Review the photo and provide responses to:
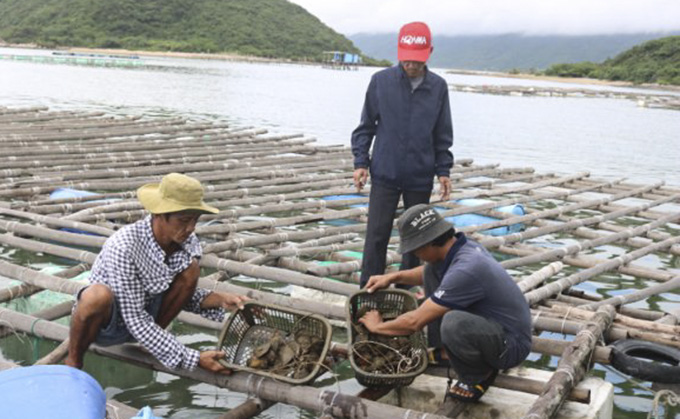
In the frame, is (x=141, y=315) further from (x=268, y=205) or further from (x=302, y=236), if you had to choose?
(x=268, y=205)

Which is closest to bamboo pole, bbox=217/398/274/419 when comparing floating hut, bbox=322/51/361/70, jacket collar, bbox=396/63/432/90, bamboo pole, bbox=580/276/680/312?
jacket collar, bbox=396/63/432/90

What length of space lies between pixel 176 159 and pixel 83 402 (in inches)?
348

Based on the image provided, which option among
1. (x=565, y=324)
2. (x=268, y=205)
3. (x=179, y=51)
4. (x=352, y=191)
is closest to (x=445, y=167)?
(x=565, y=324)

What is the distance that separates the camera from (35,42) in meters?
84.1

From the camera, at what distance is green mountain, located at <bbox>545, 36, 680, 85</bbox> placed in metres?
68.0

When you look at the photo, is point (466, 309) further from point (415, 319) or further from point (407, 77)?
point (407, 77)

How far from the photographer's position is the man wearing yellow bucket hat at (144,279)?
3.29 meters

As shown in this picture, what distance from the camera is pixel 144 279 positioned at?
339cm

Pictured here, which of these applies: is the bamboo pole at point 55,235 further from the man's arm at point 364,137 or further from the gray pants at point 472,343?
the gray pants at point 472,343

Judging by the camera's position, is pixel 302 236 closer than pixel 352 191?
Yes

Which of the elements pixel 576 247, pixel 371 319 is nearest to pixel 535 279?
pixel 576 247

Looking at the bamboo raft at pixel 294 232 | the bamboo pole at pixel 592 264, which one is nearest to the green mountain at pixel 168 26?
the bamboo raft at pixel 294 232

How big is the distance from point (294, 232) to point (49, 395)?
4438 millimetres

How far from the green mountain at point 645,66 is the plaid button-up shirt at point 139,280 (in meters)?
70.7
